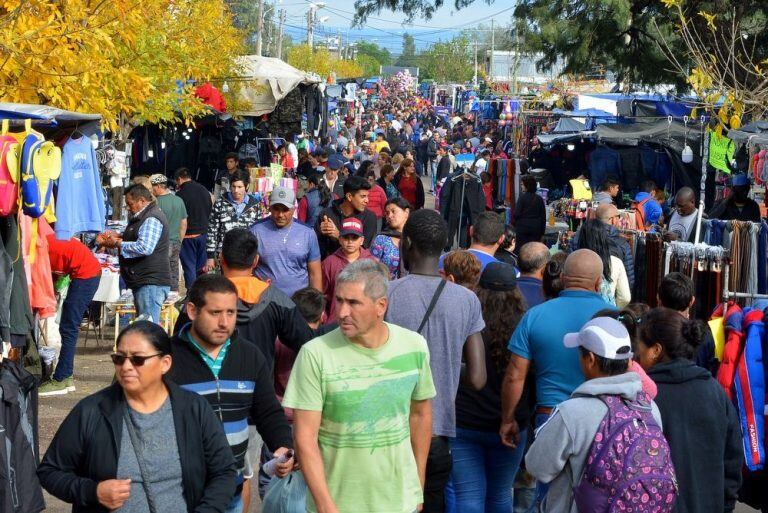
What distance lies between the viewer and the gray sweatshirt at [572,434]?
472 centimetres

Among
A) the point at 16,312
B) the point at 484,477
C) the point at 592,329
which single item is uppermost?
the point at 592,329

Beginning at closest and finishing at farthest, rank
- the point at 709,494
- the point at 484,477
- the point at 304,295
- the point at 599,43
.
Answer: the point at 709,494, the point at 484,477, the point at 304,295, the point at 599,43

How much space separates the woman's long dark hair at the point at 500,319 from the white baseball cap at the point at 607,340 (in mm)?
1559

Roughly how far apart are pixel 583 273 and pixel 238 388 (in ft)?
6.72

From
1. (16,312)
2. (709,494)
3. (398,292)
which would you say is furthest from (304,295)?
(709,494)

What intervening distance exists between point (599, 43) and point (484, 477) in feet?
46.3

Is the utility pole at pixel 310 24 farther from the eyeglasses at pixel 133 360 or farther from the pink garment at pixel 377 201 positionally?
the eyeglasses at pixel 133 360

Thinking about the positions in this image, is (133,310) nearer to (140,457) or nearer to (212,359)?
(212,359)

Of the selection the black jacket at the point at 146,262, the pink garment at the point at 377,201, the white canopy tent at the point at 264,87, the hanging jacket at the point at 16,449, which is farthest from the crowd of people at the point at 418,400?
the white canopy tent at the point at 264,87

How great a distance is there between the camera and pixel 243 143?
27.4m

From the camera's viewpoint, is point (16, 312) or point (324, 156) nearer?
point (16, 312)

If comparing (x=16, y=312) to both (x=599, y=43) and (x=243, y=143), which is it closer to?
(x=599, y=43)

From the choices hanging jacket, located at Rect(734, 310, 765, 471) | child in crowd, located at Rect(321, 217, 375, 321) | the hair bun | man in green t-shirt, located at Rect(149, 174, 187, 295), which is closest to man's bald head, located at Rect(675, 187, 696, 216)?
child in crowd, located at Rect(321, 217, 375, 321)

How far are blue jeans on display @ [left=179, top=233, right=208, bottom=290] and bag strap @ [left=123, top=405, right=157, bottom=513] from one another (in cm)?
1063
